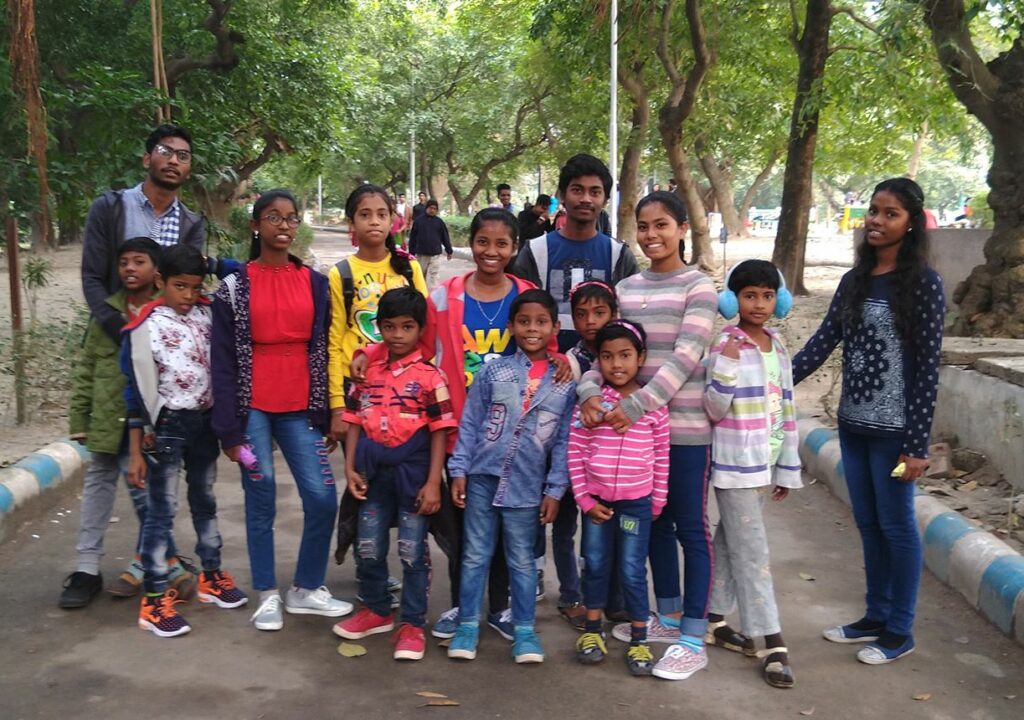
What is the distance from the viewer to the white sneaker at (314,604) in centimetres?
430

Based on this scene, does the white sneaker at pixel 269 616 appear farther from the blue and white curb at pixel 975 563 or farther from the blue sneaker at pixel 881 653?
the blue and white curb at pixel 975 563

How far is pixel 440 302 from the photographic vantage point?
4.07 m

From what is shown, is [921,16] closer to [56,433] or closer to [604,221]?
[604,221]

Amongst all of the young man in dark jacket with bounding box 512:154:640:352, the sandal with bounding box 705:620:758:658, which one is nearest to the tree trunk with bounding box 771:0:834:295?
the young man in dark jacket with bounding box 512:154:640:352

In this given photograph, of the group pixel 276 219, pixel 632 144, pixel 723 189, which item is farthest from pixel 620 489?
pixel 723 189

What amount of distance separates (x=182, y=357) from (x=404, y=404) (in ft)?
3.14

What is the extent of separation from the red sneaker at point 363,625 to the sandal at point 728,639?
4.28ft

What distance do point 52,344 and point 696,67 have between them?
33.6 ft

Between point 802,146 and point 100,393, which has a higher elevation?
point 802,146

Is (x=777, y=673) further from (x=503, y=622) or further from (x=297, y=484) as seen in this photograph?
(x=297, y=484)

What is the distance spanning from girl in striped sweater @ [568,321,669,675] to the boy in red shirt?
0.56 metres

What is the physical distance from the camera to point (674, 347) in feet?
12.3

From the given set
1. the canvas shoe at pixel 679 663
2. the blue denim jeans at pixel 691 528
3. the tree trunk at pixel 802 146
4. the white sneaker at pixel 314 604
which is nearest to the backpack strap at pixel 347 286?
the white sneaker at pixel 314 604

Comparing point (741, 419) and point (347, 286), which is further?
point (347, 286)
